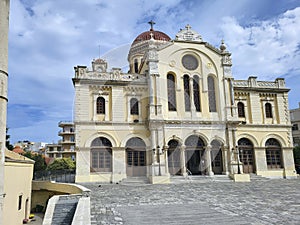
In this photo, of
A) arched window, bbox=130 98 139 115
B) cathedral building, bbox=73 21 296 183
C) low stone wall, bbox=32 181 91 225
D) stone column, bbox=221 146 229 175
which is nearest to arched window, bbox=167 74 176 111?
cathedral building, bbox=73 21 296 183

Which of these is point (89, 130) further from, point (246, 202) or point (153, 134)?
point (246, 202)

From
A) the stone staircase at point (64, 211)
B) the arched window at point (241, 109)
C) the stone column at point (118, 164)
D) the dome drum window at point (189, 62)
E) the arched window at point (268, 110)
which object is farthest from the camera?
the arched window at point (268, 110)

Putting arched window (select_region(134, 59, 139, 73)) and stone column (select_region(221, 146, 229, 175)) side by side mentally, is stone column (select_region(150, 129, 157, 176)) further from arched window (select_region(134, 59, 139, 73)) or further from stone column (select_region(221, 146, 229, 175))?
arched window (select_region(134, 59, 139, 73))

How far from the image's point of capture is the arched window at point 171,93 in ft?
68.7

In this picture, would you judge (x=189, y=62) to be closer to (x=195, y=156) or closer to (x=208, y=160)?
(x=195, y=156)

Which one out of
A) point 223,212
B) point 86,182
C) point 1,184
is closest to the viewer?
point 1,184

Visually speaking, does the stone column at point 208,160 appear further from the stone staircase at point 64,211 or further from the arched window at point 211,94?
the stone staircase at point 64,211

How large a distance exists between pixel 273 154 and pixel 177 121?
918 cm

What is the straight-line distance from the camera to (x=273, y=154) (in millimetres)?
22812

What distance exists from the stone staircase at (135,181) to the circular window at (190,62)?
9.34m

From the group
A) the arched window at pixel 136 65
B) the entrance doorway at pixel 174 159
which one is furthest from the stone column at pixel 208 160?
the arched window at pixel 136 65

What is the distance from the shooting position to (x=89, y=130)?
64.7 feet

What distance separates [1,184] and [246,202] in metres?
8.95

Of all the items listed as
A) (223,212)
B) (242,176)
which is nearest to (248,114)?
(242,176)
